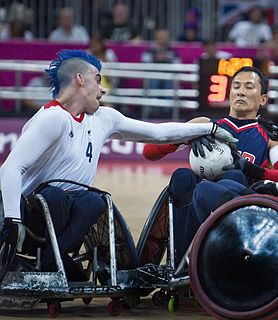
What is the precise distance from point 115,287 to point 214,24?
1500cm

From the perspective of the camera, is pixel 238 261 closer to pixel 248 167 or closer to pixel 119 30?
pixel 248 167

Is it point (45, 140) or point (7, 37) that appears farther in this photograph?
point (7, 37)

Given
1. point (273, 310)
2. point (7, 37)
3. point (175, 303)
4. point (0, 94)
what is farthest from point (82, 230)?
point (7, 37)

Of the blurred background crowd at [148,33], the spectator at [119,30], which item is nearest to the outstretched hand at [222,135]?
the blurred background crowd at [148,33]

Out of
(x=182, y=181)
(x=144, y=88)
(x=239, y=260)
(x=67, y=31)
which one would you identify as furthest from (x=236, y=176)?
Result: (x=67, y=31)

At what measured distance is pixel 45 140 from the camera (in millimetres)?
6750

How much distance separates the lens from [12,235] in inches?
257

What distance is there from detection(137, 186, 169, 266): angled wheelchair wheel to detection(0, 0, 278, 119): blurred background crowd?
34.9ft

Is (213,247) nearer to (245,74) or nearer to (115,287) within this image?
(115,287)

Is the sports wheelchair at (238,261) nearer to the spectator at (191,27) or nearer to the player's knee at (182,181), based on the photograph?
the player's knee at (182,181)

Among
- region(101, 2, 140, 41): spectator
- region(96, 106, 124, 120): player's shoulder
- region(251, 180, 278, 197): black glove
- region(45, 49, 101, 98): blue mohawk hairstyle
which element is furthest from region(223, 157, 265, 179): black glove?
region(101, 2, 140, 41): spectator

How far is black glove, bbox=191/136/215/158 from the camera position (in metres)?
7.16

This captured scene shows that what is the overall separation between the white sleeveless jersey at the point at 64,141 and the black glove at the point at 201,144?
0.11 feet

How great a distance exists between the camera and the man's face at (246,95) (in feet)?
24.4
